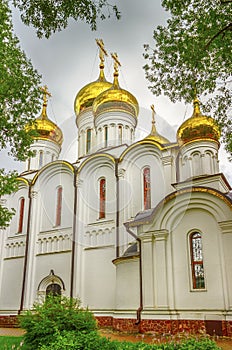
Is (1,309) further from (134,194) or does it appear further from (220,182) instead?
(220,182)

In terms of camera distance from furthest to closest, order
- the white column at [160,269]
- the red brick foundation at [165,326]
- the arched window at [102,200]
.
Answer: the arched window at [102,200] < the white column at [160,269] < the red brick foundation at [165,326]

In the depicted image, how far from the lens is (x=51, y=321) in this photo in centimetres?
674

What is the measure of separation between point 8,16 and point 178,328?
9.83 metres

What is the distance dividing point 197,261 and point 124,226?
4567mm

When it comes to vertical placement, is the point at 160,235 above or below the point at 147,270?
above

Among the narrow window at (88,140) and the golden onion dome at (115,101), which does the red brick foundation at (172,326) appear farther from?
the narrow window at (88,140)

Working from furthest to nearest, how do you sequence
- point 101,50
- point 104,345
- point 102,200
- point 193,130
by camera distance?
1. point 101,50
2. point 102,200
3. point 193,130
4. point 104,345

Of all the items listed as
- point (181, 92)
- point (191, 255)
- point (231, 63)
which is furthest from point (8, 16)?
point (191, 255)

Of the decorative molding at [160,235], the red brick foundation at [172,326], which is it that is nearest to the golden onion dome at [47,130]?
the decorative molding at [160,235]

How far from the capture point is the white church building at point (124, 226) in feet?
34.1

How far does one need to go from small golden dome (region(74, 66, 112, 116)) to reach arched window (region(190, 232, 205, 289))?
1348cm

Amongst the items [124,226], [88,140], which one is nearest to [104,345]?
[124,226]

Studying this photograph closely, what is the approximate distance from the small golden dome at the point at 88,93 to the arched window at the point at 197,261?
1348 cm

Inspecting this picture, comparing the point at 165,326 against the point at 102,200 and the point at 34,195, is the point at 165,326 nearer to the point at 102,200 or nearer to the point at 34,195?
the point at 102,200
